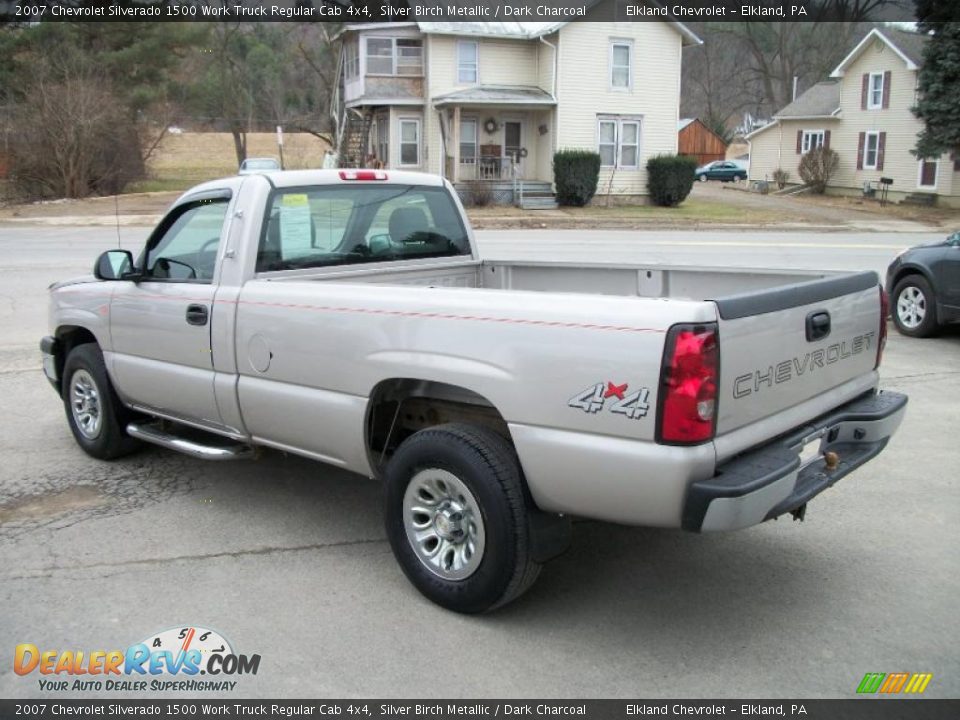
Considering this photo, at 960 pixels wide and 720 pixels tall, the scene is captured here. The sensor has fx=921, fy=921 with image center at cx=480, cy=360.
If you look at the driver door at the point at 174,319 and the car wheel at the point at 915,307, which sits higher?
the driver door at the point at 174,319

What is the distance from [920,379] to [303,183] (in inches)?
236

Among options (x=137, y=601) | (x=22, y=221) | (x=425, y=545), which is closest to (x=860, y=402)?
(x=425, y=545)

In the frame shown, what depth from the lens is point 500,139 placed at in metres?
37.0

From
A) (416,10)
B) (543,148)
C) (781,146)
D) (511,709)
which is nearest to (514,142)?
(543,148)

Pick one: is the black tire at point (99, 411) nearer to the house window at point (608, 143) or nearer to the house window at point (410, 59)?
the house window at point (608, 143)

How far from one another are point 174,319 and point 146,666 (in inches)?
84.2

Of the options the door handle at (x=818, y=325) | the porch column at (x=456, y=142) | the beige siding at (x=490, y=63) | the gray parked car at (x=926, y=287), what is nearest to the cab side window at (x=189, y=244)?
the door handle at (x=818, y=325)

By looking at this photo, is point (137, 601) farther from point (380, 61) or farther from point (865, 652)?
point (380, 61)

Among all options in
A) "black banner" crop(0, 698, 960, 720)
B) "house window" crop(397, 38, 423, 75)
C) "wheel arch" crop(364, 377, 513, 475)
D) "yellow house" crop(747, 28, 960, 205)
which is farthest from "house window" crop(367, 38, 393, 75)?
"black banner" crop(0, 698, 960, 720)

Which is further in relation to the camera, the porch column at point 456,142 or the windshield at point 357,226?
the porch column at point 456,142

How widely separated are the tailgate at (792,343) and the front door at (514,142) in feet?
110

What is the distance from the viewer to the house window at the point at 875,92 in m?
41.4

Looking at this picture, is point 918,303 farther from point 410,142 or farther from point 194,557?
point 410,142

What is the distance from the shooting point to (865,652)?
12.1 ft
